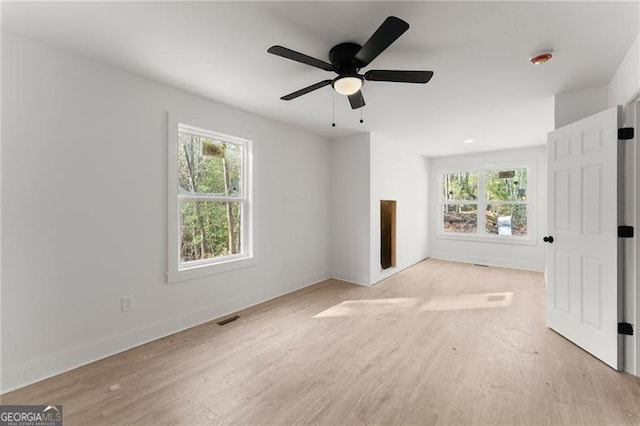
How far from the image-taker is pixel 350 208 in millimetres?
4691

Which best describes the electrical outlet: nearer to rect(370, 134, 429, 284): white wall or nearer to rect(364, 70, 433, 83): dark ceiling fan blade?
rect(364, 70, 433, 83): dark ceiling fan blade

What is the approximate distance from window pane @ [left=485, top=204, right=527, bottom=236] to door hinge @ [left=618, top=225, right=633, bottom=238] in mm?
3946

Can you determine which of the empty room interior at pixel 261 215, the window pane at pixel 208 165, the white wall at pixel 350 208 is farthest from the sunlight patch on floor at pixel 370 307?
the window pane at pixel 208 165

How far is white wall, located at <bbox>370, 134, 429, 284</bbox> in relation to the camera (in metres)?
4.60

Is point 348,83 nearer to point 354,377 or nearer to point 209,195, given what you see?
point 209,195

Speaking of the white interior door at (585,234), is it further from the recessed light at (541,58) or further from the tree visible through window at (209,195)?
the tree visible through window at (209,195)

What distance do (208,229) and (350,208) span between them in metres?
2.38

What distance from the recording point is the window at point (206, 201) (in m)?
2.85

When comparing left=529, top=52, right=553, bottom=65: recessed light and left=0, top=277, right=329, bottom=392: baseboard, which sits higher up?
left=529, top=52, right=553, bottom=65: recessed light

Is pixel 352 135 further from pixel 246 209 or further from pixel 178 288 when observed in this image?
pixel 178 288

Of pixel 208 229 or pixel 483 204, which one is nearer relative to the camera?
pixel 208 229

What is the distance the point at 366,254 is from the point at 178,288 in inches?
110

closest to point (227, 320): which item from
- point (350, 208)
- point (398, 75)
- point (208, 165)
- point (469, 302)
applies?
point (208, 165)

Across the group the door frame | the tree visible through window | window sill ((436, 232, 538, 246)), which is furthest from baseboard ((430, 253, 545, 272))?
the tree visible through window
